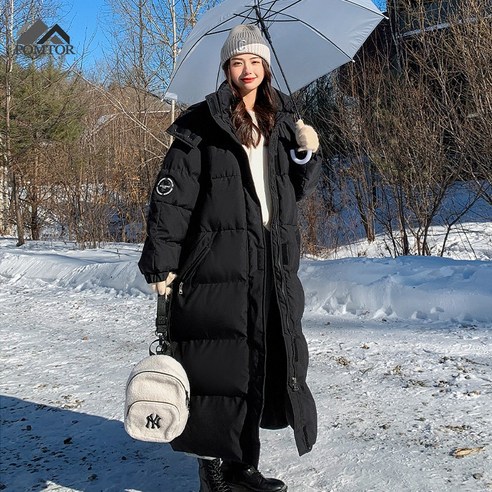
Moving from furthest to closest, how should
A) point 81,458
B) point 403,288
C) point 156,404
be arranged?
1. point 403,288
2. point 81,458
3. point 156,404

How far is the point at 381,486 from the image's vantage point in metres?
2.25

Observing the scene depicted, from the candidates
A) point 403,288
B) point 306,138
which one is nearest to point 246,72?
point 306,138

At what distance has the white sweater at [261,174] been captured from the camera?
82.6 inches

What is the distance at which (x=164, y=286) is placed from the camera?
79.4 inches

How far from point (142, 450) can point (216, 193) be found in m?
1.46

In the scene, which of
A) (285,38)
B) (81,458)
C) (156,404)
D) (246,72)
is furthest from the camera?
(285,38)

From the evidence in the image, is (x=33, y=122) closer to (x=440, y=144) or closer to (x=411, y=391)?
(x=440, y=144)

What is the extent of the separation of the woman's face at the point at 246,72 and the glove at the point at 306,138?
0.79 ft

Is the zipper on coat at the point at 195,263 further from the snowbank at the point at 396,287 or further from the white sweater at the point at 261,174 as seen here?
the snowbank at the point at 396,287

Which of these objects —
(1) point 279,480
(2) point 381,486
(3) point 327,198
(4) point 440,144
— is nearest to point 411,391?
(2) point 381,486

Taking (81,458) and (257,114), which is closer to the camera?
(257,114)

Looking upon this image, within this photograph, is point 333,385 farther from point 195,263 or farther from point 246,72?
point 246,72

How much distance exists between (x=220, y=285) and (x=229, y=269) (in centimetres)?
7

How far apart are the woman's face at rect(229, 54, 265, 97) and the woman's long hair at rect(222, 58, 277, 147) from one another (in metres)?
0.02
